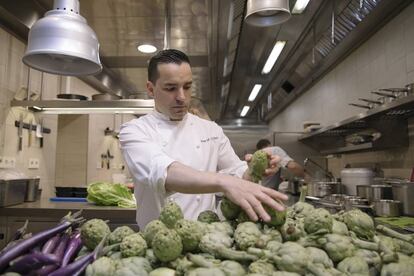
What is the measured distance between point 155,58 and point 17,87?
2.80 m

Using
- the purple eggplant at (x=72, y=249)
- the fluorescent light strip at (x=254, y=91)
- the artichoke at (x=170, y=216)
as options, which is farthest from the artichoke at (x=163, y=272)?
the fluorescent light strip at (x=254, y=91)

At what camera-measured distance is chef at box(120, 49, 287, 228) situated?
978mm

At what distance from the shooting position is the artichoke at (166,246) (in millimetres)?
738

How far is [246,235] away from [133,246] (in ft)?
0.90

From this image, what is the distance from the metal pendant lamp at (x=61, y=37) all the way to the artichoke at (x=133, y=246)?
45.2 inches

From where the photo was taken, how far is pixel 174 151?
5.86ft

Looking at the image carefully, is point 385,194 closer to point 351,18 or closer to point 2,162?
point 351,18

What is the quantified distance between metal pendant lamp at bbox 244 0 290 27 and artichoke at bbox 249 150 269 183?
1325 mm

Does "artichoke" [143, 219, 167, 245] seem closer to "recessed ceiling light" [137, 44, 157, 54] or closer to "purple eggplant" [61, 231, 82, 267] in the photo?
"purple eggplant" [61, 231, 82, 267]

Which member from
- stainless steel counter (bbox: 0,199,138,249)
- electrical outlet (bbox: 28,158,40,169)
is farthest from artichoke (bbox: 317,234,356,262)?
electrical outlet (bbox: 28,158,40,169)

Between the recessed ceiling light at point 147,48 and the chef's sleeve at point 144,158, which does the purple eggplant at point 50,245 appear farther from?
the recessed ceiling light at point 147,48

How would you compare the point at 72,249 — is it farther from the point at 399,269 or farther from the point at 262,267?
the point at 399,269

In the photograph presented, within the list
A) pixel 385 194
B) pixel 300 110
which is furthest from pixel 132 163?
pixel 300 110

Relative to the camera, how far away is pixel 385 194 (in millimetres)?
2703
